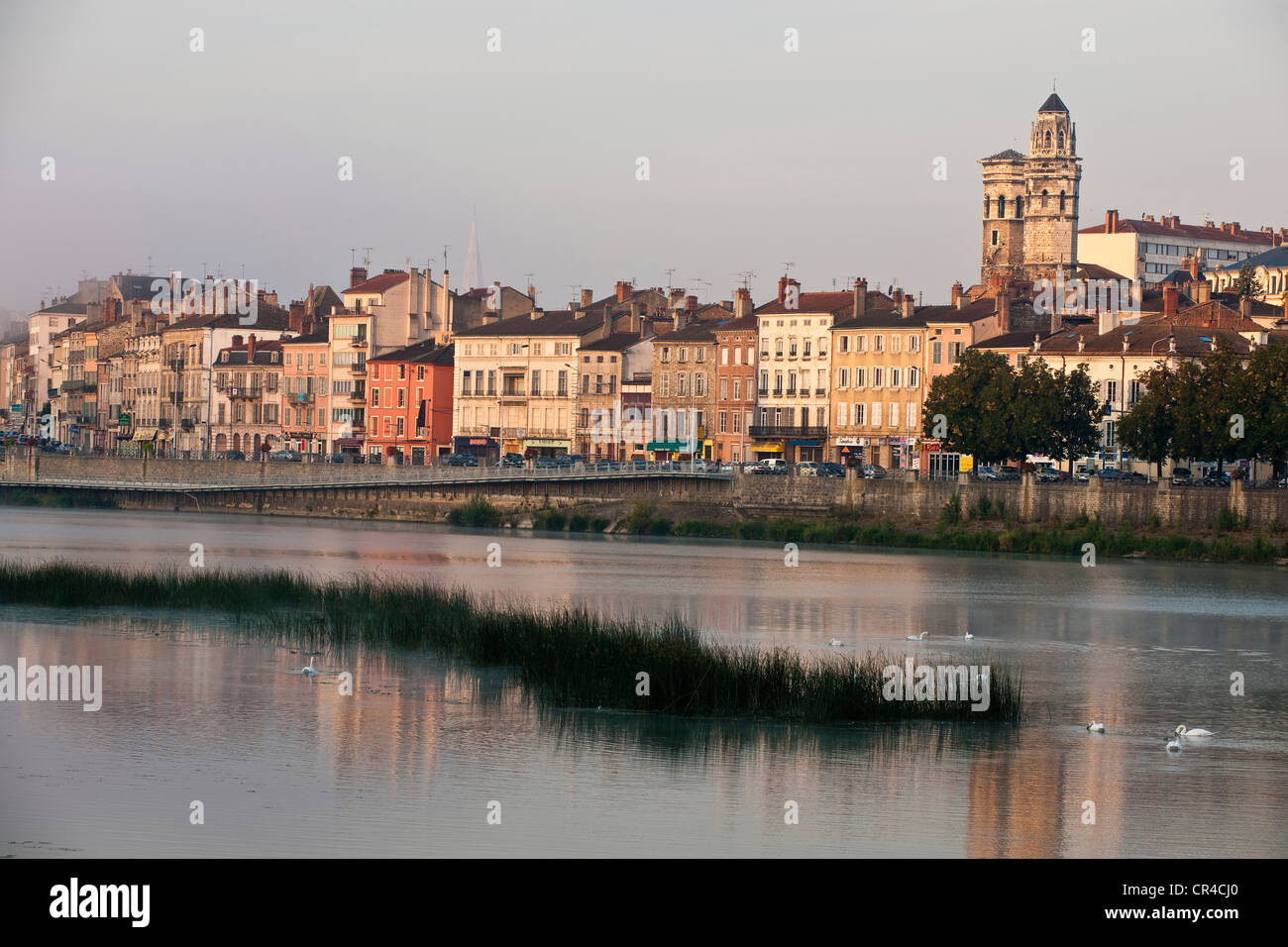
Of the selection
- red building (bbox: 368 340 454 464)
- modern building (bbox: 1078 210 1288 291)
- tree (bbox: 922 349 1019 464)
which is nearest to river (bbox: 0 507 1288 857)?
tree (bbox: 922 349 1019 464)

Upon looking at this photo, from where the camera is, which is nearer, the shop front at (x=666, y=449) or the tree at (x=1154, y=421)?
the tree at (x=1154, y=421)

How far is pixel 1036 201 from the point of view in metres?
182

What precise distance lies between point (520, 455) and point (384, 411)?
612 inches

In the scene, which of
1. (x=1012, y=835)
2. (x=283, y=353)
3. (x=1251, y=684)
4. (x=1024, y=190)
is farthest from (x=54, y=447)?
(x=1012, y=835)

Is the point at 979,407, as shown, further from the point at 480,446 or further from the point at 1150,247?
the point at 1150,247

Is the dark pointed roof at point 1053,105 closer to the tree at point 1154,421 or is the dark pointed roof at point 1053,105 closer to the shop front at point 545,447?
the shop front at point 545,447

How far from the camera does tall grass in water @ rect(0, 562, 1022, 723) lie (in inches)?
1097

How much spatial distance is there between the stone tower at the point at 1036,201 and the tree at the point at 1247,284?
1274 inches

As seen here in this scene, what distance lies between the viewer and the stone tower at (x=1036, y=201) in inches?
7131

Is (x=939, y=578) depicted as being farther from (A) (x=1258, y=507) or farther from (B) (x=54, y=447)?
(B) (x=54, y=447)

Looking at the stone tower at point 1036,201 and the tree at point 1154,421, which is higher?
the stone tower at point 1036,201

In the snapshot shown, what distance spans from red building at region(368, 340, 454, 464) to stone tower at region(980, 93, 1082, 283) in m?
70.5

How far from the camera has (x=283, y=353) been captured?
13312cm

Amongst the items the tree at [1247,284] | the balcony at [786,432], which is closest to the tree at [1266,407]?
the balcony at [786,432]
